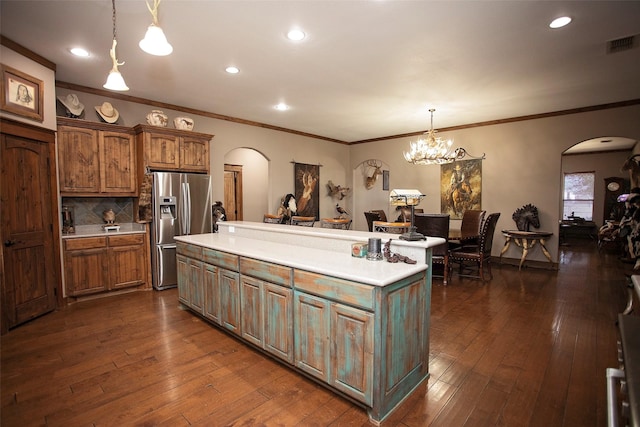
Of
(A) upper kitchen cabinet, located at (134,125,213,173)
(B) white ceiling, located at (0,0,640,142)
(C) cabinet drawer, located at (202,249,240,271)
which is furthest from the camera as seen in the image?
(A) upper kitchen cabinet, located at (134,125,213,173)

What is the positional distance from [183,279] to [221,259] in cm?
97

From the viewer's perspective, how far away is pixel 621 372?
1043 mm

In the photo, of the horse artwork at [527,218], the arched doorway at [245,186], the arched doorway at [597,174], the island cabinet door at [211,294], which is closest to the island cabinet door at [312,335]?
the island cabinet door at [211,294]

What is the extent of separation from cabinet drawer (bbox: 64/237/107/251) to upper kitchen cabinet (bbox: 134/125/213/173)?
3.61ft

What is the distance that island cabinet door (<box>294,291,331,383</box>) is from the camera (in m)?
2.02

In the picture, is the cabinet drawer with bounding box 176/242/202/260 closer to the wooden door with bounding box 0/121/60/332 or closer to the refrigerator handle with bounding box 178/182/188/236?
the refrigerator handle with bounding box 178/182/188/236

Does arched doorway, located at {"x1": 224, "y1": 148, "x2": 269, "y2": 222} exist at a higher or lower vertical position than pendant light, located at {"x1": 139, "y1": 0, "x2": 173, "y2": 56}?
lower

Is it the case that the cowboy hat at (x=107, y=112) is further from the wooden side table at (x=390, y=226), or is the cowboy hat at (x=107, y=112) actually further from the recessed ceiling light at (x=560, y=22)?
the recessed ceiling light at (x=560, y=22)

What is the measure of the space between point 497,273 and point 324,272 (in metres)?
4.76

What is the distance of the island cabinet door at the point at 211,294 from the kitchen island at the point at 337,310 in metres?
0.04

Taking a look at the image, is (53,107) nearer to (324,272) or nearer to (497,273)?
(324,272)

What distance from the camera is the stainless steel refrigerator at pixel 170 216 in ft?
14.5

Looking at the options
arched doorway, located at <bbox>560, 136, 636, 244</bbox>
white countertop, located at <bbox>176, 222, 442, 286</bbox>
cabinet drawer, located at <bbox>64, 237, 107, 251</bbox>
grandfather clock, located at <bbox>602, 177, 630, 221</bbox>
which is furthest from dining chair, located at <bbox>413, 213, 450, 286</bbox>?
grandfather clock, located at <bbox>602, 177, 630, 221</bbox>

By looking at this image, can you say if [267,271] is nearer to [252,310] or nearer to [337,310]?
[252,310]
